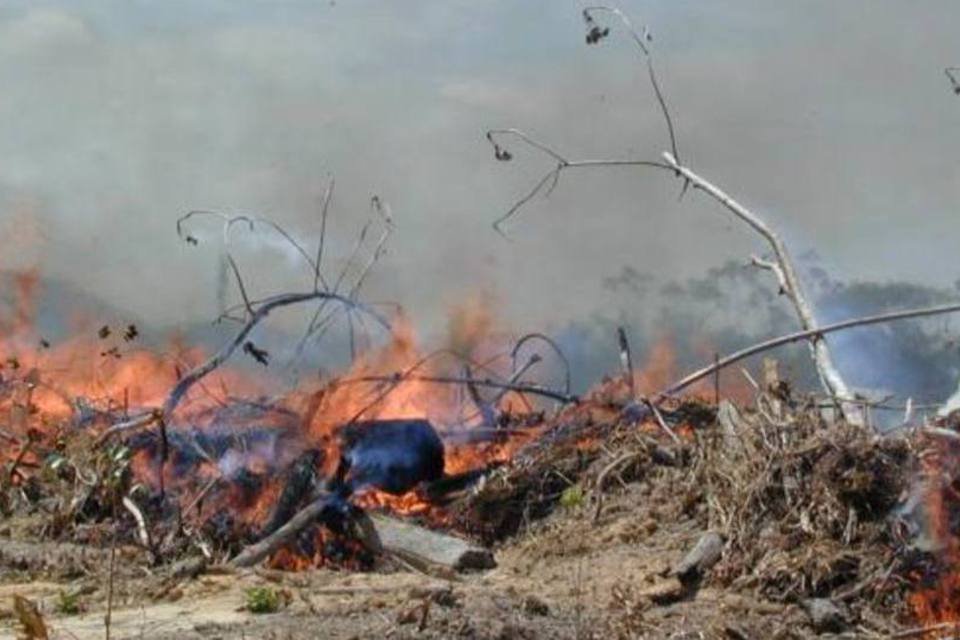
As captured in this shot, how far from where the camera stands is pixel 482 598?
8.14 m

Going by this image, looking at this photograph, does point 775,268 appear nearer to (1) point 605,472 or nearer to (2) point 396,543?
(1) point 605,472

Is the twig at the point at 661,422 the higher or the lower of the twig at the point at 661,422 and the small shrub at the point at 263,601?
the higher

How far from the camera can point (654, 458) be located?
10750 mm

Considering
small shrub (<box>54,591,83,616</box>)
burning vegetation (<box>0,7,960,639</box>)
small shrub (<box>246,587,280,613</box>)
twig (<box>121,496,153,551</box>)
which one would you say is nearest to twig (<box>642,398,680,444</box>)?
burning vegetation (<box>0,7,960,639</box>)

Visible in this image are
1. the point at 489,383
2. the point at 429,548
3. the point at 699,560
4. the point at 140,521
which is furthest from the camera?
the point at 489,383

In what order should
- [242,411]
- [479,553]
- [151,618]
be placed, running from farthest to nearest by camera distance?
[242,411]
[479,553]
[151,618]

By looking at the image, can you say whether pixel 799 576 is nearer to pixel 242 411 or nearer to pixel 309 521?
pixel 309 521

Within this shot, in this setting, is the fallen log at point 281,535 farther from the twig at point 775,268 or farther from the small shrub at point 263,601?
the twig at point 775,268

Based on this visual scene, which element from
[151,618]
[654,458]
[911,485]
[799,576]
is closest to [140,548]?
[151,618]

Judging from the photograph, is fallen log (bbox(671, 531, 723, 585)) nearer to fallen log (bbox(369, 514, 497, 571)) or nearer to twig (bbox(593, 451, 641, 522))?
twig (bbox(593, 451, 641, 522))

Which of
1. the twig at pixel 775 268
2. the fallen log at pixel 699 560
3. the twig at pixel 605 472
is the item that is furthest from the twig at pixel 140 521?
the twig at pixel 775 268

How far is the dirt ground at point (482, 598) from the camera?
754cm

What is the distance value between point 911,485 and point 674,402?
2908mm

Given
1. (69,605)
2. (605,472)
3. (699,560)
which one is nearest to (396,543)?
(605,472)
